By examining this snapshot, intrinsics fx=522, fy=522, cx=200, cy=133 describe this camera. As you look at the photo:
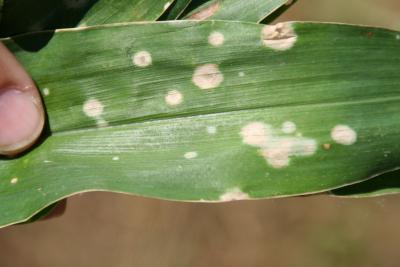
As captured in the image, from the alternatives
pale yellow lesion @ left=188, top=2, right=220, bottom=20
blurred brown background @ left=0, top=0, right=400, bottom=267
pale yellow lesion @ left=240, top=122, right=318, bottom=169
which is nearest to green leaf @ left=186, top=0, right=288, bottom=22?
pale yellow lesion @ left=188, top=2, right=220, bottom=20

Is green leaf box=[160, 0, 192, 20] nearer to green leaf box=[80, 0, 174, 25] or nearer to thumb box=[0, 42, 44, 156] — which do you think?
green leaf box=[80, 0, 174, 25]

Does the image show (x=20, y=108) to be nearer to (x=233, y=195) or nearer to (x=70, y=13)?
(x=70, y=13)

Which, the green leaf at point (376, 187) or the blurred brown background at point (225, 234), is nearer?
the green leaf at point (376, 187)

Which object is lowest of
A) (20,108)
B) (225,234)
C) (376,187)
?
(225,234)

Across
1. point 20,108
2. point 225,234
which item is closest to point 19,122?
point 20,108

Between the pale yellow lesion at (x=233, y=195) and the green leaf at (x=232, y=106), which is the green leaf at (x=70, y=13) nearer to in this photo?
the green leaf at (x=232, y=106)

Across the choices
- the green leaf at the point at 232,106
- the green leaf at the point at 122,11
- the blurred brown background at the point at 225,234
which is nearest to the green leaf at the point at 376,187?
the green leaf at the point at 232,106

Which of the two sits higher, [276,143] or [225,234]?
[276,143]
